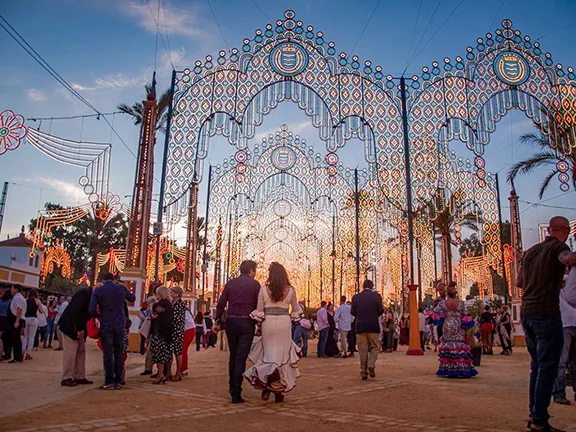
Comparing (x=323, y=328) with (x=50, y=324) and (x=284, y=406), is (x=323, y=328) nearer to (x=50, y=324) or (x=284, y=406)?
(x=50, y=324)

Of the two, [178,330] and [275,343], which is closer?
[275,343]

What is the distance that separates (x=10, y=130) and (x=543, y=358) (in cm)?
1406

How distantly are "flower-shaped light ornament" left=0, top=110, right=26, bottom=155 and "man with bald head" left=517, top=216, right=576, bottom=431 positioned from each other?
13520mm

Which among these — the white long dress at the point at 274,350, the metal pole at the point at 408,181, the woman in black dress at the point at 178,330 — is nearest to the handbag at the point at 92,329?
the woman in black dress at the point at 178,330

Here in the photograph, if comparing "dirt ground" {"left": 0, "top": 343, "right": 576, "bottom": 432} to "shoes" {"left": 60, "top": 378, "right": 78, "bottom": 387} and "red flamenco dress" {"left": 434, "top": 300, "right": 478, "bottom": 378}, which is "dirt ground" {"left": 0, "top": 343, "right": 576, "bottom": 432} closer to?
"shoes" {"left": 60, "top": 378, "right": 78, "bottom": 387}

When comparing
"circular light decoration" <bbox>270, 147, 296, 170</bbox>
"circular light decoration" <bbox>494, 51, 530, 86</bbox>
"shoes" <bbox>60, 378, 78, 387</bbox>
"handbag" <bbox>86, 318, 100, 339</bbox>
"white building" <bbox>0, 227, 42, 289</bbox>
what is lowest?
"shoes" <bbox>60, 378, 78, 387</bbox>

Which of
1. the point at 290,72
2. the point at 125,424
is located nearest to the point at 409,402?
the point at 125,424

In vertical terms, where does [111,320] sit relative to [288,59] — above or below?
below

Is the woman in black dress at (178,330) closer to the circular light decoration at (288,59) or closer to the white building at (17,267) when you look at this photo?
the circular light decoration at (288,59)

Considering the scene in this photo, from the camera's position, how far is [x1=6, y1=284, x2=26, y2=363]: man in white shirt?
39.7 ft

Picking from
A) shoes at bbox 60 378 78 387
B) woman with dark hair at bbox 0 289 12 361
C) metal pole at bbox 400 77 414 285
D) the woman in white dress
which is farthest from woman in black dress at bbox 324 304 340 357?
the woman in white dress

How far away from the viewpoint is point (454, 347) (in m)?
9.78

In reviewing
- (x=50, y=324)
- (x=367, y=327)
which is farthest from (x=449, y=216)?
(x=367, y=327)

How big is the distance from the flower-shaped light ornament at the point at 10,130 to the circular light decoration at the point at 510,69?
51.3ft
